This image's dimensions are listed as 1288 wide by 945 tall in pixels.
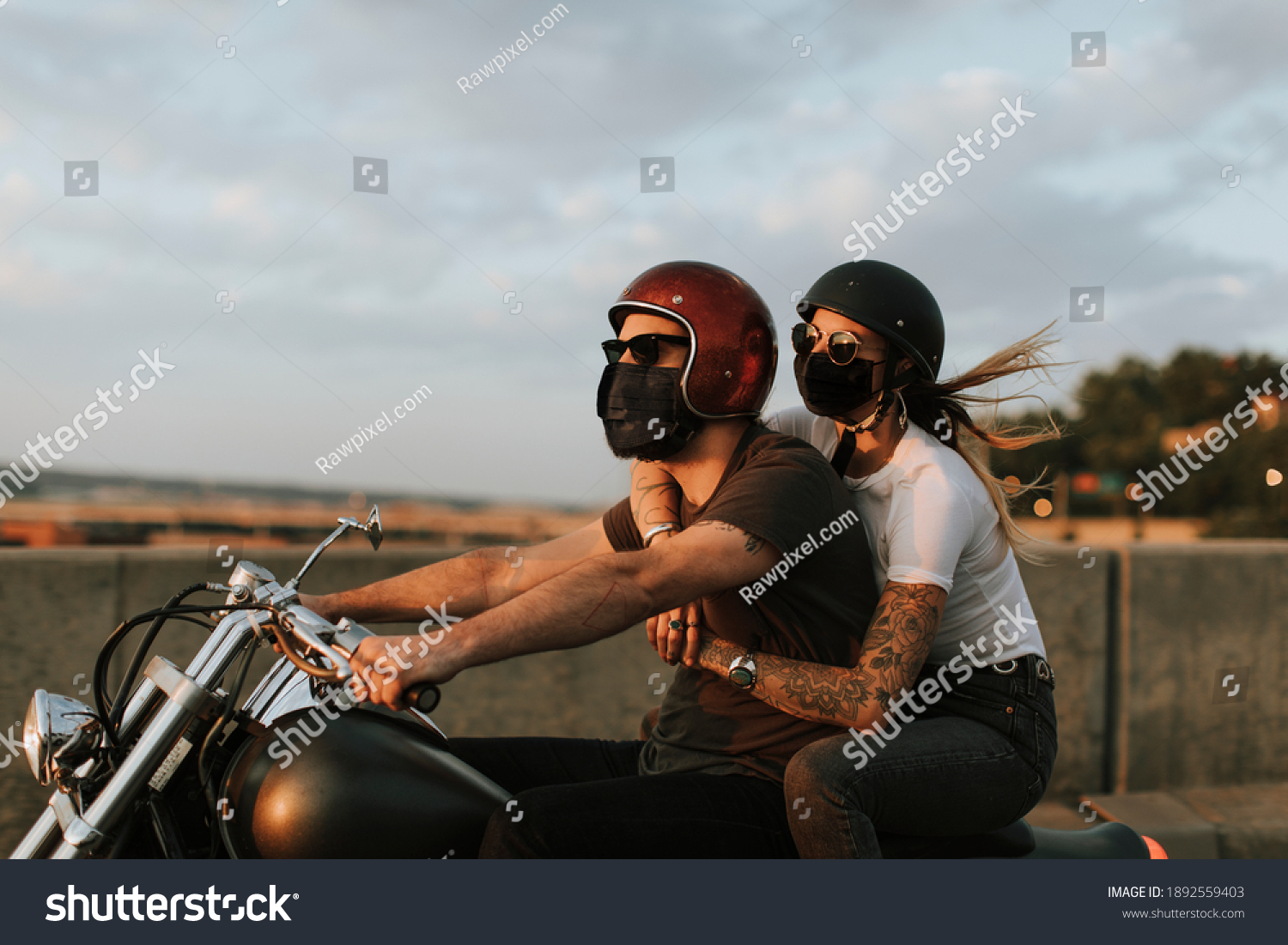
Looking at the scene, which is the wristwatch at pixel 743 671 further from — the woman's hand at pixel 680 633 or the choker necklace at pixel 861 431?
the choker necklace at pixel 861 431

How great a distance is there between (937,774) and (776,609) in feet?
1.64

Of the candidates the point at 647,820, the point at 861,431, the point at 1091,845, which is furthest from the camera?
the point at 861,431

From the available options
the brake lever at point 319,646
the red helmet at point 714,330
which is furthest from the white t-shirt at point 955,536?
the brake lever at point 319,646

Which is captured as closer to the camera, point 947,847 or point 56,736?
point 56,736

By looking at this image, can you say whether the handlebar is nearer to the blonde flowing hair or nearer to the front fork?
the front fork

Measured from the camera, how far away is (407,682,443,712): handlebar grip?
191 centimetres

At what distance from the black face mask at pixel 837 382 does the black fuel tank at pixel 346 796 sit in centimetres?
137

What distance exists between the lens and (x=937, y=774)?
2385 millimetres

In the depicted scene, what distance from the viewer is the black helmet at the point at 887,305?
2834mm

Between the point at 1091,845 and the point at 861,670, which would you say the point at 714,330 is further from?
the point at 1091,845

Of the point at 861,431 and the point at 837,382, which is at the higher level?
the point at 837,382

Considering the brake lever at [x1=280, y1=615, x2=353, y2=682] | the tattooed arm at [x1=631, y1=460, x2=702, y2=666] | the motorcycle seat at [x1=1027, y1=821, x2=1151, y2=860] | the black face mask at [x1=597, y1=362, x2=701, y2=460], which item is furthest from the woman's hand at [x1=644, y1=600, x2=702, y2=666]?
the motorcycle seat at [x1=1027, y1=821, x2=1151, y2=860]

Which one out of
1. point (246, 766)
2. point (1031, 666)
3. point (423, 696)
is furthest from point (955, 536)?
point (246, 766)

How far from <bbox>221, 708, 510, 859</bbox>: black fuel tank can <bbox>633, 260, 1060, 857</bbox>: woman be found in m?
0.67
